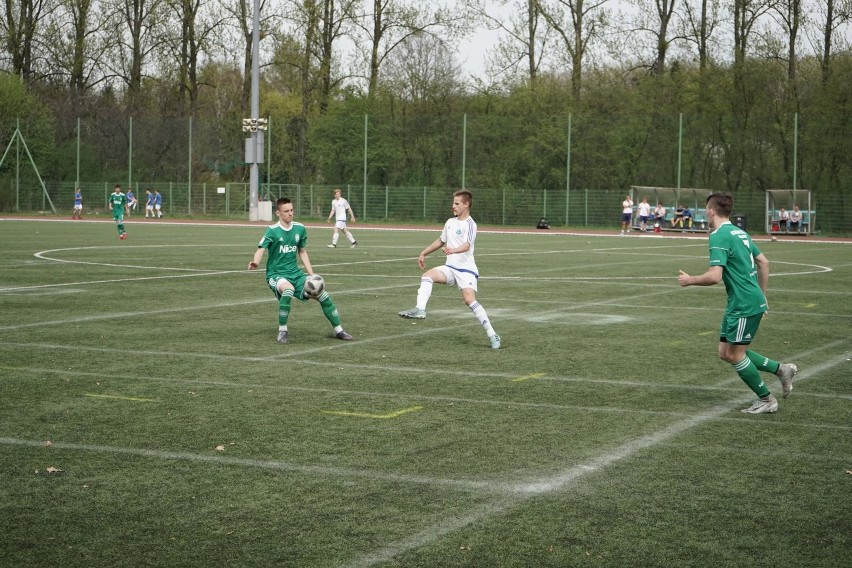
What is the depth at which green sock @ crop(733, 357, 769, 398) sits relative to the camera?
29.2 feet

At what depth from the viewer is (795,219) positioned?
166ft

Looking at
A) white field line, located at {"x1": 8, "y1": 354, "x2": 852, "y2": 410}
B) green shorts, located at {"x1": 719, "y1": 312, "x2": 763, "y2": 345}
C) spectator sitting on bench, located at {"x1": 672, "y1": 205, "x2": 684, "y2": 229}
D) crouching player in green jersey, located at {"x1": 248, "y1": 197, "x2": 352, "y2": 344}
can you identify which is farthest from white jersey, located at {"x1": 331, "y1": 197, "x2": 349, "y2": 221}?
green shorts, located at {"x1": 719, "y1": 312, "x2": 763, "y2": 345}

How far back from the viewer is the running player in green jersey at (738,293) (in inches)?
352

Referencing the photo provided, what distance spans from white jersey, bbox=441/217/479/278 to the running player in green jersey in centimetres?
434

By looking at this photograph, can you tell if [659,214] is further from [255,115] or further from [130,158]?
[130,158]

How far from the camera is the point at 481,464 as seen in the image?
716cm

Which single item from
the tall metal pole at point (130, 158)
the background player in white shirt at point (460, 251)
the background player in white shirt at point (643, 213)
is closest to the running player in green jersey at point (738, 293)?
the background player in white shirt at point (460, 251)

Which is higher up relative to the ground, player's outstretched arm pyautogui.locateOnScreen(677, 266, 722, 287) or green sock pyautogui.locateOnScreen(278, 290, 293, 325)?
player's outstretched arm pyautogui.locateOnScreen(677, 266, 722, 287)

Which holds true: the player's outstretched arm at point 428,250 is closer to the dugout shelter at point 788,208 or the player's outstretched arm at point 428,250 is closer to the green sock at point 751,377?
the green sock at point 751,377

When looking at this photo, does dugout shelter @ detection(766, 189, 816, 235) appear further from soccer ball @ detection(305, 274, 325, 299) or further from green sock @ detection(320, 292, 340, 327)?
soccer ball @ detection(305, 274, 325, 299)

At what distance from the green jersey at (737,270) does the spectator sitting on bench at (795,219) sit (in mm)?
43715

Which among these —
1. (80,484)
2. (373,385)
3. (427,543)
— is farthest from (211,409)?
(427,543)

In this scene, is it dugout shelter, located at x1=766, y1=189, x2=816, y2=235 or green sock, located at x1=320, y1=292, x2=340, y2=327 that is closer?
green sock, located at x1=320, y1=292, x2=340, y2=327

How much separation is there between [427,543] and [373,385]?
4.50m
